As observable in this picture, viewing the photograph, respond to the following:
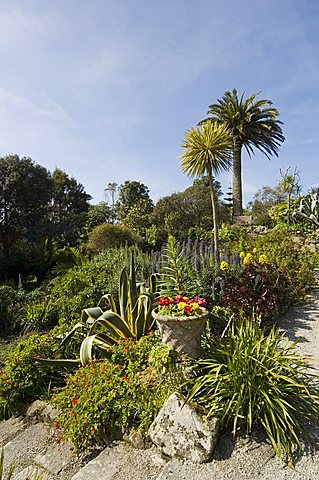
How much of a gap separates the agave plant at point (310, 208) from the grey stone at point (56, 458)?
31.1ft

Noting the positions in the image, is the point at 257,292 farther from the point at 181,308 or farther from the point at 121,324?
the point at 181,308

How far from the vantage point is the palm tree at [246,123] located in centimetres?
1530

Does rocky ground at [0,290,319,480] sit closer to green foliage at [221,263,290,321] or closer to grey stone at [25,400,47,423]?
grey stone at [25,400,47,423]

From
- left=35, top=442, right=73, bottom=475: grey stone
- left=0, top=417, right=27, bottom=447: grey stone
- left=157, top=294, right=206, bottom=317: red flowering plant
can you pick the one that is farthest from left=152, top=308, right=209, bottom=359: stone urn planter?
left=0, top=417, right=27, bottom=447: grey stone

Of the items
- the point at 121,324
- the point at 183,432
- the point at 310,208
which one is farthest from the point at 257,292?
the point at 310,208

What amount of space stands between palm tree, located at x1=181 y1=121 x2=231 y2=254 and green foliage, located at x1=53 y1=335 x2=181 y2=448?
14.4 ft

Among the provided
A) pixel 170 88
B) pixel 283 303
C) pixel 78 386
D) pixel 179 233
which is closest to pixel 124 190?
pixel 179 233

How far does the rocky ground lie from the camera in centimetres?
170

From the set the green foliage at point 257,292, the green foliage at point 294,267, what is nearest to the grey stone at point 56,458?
the green foliage at point 257,292

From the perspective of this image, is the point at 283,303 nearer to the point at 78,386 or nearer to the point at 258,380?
the point at 258,380

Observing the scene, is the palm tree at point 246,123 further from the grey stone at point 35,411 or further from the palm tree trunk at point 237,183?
the grey stone at point 35,411

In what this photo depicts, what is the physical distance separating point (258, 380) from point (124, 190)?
84.0 ft

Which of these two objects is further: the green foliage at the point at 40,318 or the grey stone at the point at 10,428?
the green foliage at the point at 40,318

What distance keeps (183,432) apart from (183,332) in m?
0.63
